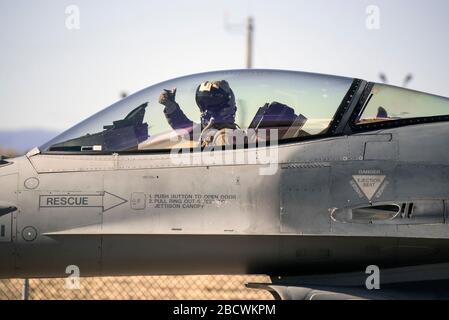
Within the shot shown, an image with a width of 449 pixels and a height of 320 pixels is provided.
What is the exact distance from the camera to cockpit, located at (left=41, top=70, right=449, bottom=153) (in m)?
7.46

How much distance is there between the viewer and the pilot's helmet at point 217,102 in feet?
24.8

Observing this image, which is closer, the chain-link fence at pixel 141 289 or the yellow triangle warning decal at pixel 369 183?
the yellow triangle warning decal at pixel 369 183

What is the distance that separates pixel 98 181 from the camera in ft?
23.9

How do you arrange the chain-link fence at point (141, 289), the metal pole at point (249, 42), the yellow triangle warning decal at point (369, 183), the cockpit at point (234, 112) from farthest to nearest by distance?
the metal pole at point (249, 42) < the chain-link fence at point (141, 289) < the cockpit at point (234, 112) < the yellow triangle warning decal at point (369, 183)

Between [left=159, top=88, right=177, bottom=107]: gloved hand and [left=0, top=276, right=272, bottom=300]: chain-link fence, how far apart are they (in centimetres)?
521

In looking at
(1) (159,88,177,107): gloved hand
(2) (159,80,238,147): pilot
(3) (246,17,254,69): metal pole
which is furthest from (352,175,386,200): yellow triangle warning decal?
(3) (246,17,254,69): metal pole

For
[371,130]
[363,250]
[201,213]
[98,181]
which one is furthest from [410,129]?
[98,181]

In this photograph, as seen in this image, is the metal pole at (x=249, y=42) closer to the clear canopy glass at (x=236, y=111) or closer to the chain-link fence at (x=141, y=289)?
the chain-link fence at (x=141, y=289)

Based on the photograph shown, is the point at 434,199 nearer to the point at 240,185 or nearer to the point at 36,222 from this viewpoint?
the point at 240,185

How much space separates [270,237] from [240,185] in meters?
0.56

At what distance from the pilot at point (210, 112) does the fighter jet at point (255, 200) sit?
16 mm

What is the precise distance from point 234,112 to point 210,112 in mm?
238

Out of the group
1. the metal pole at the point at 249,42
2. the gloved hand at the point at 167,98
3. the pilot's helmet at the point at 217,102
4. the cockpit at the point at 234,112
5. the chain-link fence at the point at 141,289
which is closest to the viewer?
the cockpit at the point at 234,112

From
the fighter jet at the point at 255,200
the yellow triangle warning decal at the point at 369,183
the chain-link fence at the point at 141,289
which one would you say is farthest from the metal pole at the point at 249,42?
the yellow triangle warning decal at the point at 369,183
